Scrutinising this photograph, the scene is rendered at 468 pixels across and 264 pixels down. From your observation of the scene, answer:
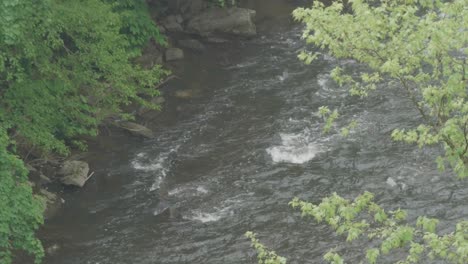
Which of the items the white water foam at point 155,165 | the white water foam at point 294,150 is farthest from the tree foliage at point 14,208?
the white water foam at point 294,150

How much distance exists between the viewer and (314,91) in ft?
82.8

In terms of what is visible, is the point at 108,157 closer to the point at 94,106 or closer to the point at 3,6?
the point at 94,106

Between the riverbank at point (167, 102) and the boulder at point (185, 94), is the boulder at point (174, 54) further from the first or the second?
the boulder at point (185, 94)

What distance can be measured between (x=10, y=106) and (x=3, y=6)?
152 inches

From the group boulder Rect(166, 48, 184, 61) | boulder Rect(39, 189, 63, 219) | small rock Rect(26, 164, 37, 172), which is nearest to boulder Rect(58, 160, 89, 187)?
boulder Rect(39, 189, 63, 219)

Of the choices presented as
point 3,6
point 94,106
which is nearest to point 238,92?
point 94,106

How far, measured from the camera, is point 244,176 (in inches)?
796

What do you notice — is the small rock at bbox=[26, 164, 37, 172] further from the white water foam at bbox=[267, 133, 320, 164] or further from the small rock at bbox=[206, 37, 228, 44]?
the small rock at bbox=[206, 37, 228, 44]

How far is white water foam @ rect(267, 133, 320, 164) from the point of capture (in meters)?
20.8

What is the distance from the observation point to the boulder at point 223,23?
31.6m

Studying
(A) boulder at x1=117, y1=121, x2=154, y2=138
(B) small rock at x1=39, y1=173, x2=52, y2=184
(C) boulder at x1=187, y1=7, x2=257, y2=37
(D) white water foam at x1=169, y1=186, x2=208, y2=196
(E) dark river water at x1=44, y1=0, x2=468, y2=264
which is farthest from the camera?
(C) boulder at x1=187, y1=7, x2=257, y2=37

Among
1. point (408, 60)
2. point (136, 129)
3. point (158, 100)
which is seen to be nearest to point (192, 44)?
point (158, 100)

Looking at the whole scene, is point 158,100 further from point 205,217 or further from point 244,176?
point 205,217

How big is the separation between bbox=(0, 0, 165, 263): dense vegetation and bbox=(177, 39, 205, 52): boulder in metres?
8.06
